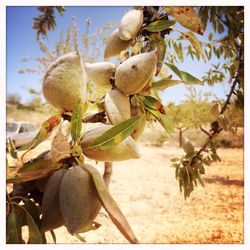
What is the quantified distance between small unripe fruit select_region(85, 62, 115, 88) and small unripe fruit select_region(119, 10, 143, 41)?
8 centimetres

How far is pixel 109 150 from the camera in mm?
373

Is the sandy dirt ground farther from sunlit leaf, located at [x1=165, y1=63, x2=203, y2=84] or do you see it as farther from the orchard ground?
sunlit leaf, located at [x1=165, y1=63, x2=203, y2=84]

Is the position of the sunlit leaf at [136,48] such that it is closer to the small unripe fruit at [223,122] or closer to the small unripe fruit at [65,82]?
the small unripe fruit at [65,82]

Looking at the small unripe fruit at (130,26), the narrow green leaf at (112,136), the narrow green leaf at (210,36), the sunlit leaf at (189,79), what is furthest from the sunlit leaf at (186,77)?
the narrow green leaf at (210,36)

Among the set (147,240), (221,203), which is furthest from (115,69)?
(221,203)

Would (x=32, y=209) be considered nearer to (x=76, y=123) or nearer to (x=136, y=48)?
(x=76, y=123)

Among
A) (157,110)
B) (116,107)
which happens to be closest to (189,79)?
(157,110)

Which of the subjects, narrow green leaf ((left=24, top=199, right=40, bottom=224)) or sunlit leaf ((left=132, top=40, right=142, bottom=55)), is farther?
sunlit leaf ((left=132, top=40, right=142, bottom=55))

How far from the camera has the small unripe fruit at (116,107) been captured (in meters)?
0.44

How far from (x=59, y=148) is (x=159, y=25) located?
1.11 ft

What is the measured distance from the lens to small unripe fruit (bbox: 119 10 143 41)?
1.81 ft

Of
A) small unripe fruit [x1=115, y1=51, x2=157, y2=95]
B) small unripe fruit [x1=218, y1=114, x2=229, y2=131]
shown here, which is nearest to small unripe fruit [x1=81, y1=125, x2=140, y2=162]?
small unripe fruit [x1=115, y1=51, x2=157, y2=95]

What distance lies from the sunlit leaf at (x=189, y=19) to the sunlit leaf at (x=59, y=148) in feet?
1.26
